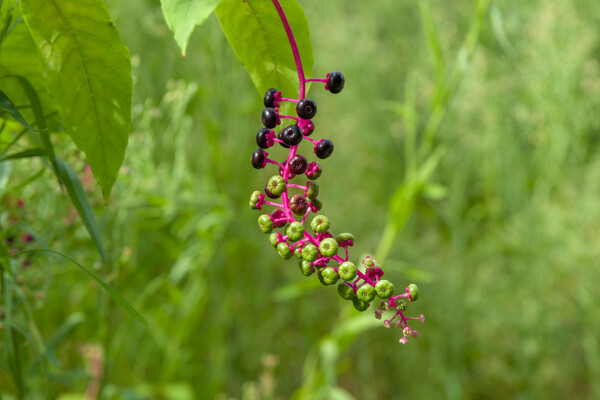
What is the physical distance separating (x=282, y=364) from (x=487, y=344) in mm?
497

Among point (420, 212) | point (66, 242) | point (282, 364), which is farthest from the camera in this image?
point (420, 212)

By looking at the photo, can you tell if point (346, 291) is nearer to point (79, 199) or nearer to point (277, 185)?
point (277, 185)

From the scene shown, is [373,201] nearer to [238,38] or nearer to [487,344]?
[487,344]

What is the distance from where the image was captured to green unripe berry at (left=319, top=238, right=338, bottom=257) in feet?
0.64

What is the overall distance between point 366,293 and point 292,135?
0.06m

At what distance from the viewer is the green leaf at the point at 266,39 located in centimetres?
23

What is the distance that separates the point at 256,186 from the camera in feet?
4.09

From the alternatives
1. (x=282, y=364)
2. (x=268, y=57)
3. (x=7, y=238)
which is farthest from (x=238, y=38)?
(x=282, y=364)

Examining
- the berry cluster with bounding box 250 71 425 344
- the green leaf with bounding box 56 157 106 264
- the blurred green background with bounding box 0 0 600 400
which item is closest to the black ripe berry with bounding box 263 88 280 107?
the berry cluster with bounding box 250 71 425 344

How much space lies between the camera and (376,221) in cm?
146

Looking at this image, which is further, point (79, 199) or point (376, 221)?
point (376, 221)

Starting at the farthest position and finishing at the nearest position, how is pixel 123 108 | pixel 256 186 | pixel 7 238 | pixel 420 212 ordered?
pixel 420 212, pixel 256 186, pixel 7 238, pixel 123 108

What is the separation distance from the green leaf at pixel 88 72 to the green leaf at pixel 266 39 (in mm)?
45

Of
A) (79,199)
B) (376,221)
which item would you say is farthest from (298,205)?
(376,221)
